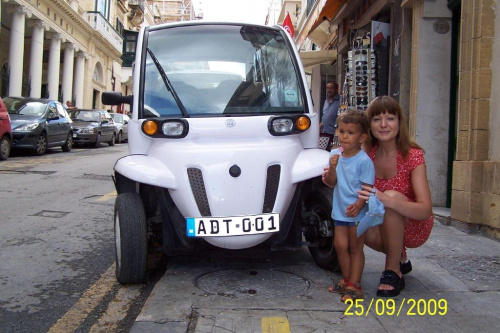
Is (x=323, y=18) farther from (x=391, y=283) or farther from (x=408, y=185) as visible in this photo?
(x=391, y=283)

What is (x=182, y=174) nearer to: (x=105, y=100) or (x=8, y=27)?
(x=105, y=100)

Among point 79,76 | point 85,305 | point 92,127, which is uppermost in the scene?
point 79,76

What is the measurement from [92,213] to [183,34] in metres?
3.24

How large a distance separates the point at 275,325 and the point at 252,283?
0.81m

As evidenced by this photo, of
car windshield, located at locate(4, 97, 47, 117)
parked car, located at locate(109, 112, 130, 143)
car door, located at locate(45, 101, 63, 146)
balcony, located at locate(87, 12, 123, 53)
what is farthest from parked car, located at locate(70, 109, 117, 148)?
balcony, located at locate(87, 12, 123, 53)

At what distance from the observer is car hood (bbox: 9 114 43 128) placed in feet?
45.2

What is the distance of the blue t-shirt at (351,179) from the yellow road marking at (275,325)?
2.71ft

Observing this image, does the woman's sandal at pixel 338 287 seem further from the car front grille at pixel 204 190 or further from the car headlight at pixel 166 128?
the car headlight at pixel 166 128

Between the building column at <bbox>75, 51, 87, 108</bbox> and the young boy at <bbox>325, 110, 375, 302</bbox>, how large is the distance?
32.3 metres

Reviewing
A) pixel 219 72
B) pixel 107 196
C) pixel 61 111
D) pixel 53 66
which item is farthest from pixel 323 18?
pixel 53 66

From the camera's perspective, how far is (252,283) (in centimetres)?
372

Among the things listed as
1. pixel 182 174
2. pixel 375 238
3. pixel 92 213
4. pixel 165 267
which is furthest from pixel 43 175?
pixel 375 238

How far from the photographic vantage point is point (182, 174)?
137 inches

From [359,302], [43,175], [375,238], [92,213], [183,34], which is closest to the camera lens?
[359,302]
